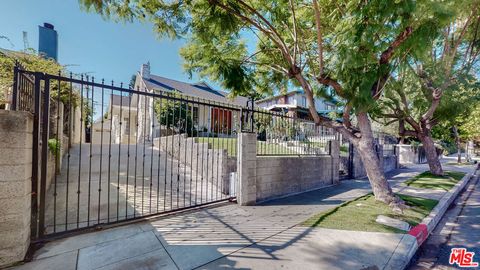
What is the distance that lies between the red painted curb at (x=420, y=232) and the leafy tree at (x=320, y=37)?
3.39 ft

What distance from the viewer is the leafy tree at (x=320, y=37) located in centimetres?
409

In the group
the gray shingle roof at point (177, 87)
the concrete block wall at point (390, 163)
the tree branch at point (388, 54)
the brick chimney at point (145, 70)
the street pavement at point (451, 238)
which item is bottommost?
the street pavement at point (451, 238)

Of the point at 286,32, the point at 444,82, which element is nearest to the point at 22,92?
the point at 286,32

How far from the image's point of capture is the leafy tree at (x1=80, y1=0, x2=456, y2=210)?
13.4 feet

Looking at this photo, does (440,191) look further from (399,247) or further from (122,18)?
(122,18)

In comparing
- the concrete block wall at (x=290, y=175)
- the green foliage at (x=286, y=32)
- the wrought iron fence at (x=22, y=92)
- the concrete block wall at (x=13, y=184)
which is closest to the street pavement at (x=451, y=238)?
the green foliage at (x=286, y=32)

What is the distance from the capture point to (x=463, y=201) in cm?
801

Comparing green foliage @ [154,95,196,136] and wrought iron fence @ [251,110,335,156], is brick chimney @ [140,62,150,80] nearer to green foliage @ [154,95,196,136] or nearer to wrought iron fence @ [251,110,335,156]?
green foliage @ [154,95,196,136]

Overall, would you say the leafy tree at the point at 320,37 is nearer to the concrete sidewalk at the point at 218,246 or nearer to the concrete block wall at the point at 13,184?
the concrete block wall at the point at 13,184

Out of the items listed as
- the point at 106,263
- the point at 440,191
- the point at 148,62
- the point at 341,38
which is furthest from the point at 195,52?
the point at 148,62

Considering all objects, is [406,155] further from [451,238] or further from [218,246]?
[218,246]

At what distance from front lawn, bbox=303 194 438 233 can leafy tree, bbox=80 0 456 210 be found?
409 mm

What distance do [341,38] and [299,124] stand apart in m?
4.27

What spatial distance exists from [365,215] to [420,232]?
3.21 ft
